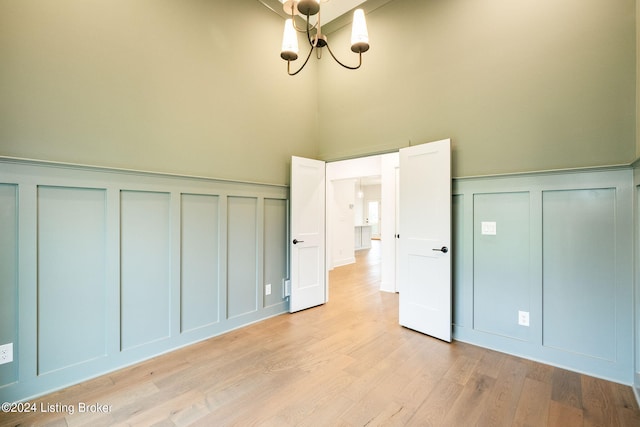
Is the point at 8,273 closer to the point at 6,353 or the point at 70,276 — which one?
the point at 70,276

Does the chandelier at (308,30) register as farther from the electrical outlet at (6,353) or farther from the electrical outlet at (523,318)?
the electrical outlet at (6,353)

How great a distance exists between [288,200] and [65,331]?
2478 mm

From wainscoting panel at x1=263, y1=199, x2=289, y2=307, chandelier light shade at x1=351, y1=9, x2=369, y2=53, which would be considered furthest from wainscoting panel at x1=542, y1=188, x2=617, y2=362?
wainscoting panel at x1=263, y1=199, x2=289, y2=307

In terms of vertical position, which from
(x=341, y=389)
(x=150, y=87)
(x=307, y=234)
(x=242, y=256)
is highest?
(x=150, y=87)

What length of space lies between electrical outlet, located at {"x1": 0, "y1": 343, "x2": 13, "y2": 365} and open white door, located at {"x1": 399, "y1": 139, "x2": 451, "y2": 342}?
3.30 metres

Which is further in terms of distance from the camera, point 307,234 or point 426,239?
point 307,234

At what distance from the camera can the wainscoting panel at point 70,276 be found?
2.12m

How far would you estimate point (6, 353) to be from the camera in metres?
1.98

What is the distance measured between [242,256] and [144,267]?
1011 mm

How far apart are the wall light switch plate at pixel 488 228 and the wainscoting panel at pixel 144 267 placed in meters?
3.02

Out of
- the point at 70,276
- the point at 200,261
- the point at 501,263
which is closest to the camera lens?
the point at 70,276

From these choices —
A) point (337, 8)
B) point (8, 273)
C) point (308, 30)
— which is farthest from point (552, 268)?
point (8, 273)

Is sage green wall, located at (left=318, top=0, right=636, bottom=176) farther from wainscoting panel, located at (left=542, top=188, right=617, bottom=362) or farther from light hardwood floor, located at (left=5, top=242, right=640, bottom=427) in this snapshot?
light hardwood floor, located at (left=5, top=242, right=640, bottom=427)

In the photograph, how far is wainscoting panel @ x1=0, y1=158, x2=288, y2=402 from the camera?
2.02 metres
